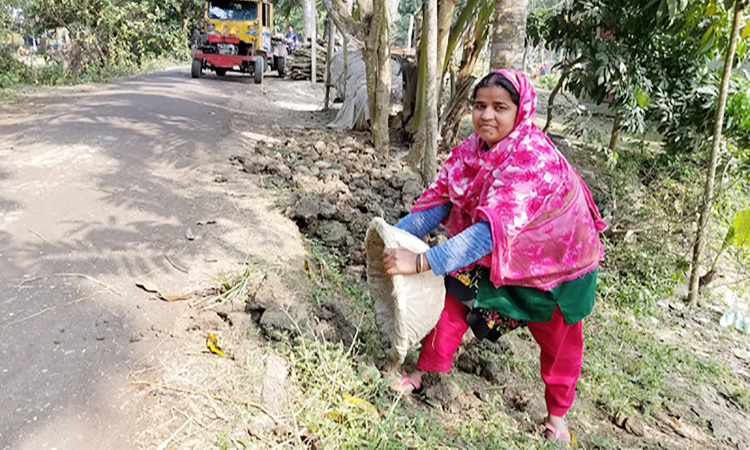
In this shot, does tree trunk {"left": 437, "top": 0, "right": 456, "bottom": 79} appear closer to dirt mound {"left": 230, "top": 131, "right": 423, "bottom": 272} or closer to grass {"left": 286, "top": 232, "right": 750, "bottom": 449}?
dirt mound {"left": 230, "top": 131, "right": 423, "bottom": 272}

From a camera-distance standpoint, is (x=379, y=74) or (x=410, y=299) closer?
(x=410, y=299)

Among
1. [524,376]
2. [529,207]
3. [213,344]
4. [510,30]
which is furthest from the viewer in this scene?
[510,30]

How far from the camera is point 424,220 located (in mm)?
2377

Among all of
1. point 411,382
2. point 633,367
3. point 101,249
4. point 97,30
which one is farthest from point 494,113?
point 97,30

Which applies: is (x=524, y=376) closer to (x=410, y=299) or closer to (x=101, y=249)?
(x=410, y=299)

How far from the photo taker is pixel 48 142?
16.3 feet

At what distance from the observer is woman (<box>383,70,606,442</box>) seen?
188 cm

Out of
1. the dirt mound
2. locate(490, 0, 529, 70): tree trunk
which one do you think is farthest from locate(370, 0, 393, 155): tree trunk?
locate(490, 0, 529, 70): tree trunk

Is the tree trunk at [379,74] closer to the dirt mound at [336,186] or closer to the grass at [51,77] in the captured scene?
the dirt mound at [336,186]

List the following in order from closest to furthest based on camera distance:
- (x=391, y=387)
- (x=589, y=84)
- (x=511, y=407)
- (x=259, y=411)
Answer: (x=259, y=411), (x=391, y=387), (x=511, y=407), (x=589, y=84)

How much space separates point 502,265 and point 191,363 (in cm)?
125

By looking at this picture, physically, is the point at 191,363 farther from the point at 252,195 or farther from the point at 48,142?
the point at 48,142

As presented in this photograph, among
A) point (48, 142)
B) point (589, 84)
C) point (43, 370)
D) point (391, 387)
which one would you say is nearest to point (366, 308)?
point (391, 387)

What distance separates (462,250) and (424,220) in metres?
0.51
